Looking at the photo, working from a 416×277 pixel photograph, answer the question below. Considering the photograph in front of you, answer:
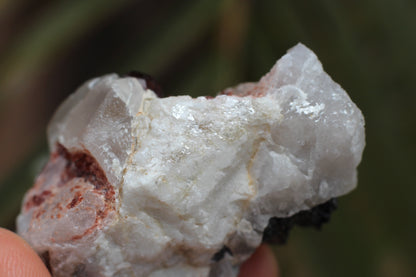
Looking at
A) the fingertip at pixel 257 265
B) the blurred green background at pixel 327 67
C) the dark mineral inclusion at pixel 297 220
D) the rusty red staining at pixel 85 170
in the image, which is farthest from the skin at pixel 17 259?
the blurred green background at pixel 327 67

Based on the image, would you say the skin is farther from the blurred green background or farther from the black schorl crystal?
the blurred green background

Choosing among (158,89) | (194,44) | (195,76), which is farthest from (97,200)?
(194,44)

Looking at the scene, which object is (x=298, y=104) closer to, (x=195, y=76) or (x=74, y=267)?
(x=74, y=267)

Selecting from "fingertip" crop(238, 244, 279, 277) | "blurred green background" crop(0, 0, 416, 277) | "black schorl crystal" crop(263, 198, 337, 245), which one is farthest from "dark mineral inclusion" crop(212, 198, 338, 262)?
"blurred green background" crop(0, 0, 416, 277)

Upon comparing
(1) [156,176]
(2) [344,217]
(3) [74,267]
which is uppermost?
(1) [156,176]

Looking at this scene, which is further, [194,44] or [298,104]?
[194,44]

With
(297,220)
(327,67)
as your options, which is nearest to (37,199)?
(297,220)
